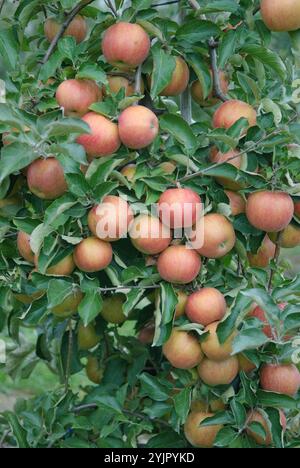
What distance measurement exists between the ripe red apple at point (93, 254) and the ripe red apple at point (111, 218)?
0.05 ft

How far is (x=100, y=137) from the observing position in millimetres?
Result: 1314

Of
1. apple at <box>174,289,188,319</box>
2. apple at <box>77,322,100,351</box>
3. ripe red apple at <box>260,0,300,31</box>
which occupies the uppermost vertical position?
ripe red apple at <box>260,0,300,31</box>

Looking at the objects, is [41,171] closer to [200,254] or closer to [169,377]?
[200,254]

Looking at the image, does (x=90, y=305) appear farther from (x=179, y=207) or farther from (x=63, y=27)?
(x=63, y=27)

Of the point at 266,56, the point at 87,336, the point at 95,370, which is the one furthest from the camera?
the point at 95,370

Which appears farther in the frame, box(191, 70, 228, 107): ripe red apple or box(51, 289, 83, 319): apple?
box(191, 70, 228, 107): ripe red apple

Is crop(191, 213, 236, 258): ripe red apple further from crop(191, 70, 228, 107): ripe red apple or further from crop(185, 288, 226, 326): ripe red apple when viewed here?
crop(191, 70, 228, 107): ripe red apple

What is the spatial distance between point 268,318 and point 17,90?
2.02 feet

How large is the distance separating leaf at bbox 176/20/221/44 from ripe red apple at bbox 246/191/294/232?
1.04 ft

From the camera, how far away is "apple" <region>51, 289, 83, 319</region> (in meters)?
1.38

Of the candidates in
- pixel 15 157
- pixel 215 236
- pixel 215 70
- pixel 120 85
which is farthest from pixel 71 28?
pixel 215 236

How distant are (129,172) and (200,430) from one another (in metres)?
0.52

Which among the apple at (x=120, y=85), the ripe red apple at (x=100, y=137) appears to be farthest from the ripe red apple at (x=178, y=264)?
the apple at (x=120, y=85)

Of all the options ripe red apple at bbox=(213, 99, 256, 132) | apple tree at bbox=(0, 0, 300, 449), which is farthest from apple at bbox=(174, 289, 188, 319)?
ripe red apple at bbox=(213, 99, 256, 132)
